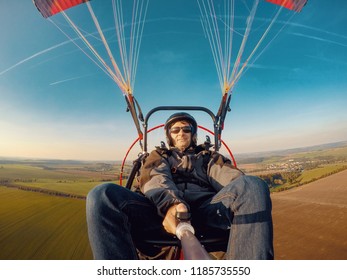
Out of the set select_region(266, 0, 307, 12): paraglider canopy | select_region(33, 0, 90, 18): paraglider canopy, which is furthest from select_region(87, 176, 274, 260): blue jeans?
select_region(266, 0, 307, 12): paraglider canopy

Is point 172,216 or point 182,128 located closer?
point 172,216

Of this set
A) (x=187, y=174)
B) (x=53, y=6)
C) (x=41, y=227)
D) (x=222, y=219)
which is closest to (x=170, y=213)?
(x=222, y=219)

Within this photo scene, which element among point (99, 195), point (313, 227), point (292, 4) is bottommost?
point (313, 227)

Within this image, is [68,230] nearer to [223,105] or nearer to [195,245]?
[223,105]

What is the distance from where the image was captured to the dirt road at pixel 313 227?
18.8 ft

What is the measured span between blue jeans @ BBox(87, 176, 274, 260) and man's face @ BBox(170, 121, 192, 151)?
75 cm

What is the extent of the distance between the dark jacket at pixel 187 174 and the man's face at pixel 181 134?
111mm

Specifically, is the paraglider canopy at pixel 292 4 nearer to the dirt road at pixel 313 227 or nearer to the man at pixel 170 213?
the man at pixel 170 213

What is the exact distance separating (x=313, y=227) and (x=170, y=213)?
28.8 feet

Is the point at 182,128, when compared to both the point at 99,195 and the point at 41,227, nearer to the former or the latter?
the point at 99,195

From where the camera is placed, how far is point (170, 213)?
38.8 inches

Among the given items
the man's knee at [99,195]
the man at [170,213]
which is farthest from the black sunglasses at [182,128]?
the man's knee at [99,195]
